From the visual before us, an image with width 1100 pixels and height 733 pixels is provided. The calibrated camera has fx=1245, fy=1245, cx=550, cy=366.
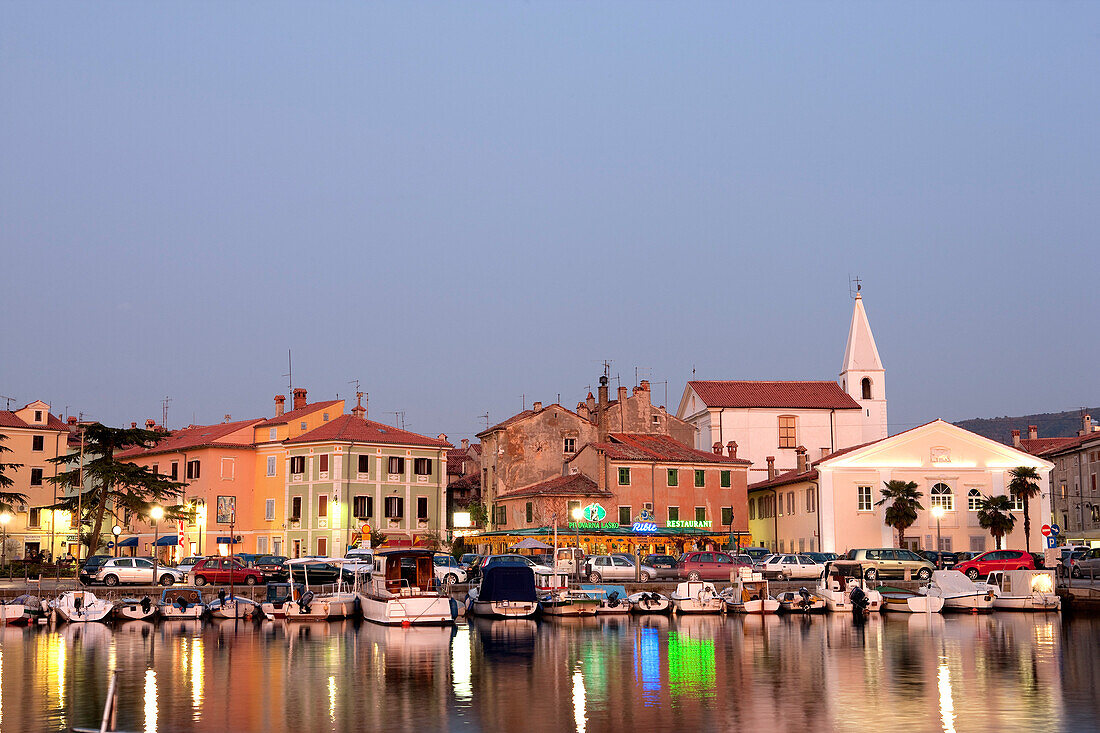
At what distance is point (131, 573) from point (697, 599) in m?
27.8

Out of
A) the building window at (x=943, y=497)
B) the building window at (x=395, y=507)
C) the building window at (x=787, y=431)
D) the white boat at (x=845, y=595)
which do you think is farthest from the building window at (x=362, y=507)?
the white boat at (x=845, y=595)

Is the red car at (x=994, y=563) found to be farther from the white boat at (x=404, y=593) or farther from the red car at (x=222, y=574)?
the red car at (x=222, y=574)

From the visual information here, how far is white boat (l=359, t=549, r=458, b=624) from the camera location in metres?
45.7

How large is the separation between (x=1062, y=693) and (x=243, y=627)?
29670mm

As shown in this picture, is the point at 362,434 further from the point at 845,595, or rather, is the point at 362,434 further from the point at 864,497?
the point at 845,595

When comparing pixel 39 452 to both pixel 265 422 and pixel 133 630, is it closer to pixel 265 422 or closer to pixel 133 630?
pixel 265 422

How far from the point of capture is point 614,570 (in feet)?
198

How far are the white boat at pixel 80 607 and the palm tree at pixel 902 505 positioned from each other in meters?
44.3

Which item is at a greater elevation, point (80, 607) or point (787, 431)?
point (787, 431)

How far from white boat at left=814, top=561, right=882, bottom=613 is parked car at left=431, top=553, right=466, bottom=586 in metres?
16.8

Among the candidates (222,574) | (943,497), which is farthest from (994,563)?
(222,574)

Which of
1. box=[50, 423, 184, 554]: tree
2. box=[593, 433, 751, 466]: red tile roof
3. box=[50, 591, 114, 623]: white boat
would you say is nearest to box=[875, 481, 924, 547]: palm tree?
box=[593, 433, 751, 466]: red tile roof

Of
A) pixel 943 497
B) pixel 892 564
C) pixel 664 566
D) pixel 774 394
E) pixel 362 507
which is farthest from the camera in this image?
pixel 774 394

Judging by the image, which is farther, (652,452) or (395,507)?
(395,507)
